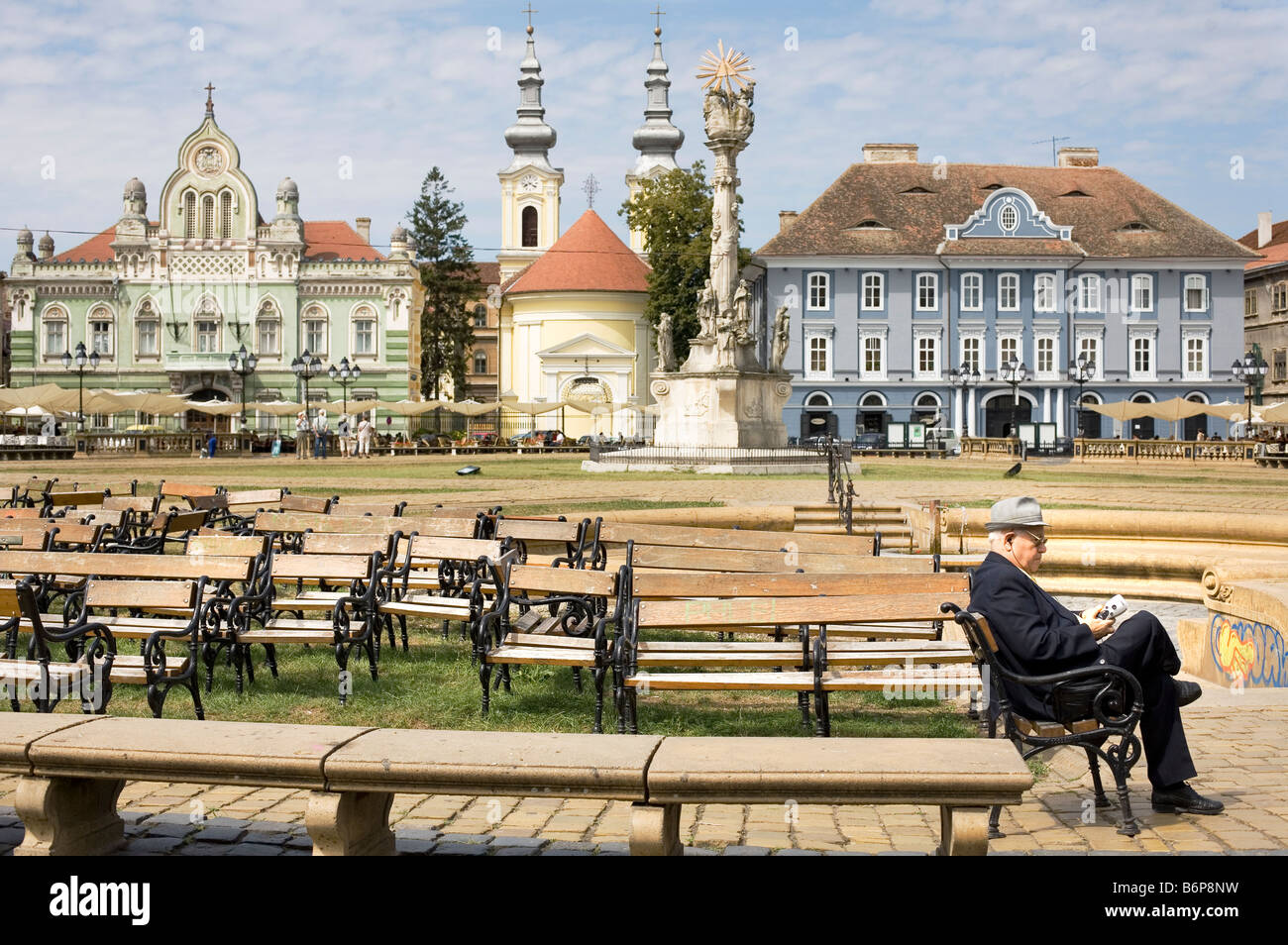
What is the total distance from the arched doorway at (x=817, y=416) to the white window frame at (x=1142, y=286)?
15322 mm

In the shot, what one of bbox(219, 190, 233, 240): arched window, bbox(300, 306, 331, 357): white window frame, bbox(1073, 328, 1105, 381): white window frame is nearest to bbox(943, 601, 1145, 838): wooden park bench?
bbox(1073, 328, 1105, 381): white window frame

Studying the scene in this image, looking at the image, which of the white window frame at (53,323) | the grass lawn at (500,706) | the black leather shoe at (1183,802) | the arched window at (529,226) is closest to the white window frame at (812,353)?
the arched window at (529,226)

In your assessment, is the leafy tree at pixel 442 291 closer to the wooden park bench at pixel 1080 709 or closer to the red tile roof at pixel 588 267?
the red tile roof at pixel 588 267

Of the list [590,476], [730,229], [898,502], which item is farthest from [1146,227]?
[898,502]

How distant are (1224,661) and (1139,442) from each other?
39.4 metres

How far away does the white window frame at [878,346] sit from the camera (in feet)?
212

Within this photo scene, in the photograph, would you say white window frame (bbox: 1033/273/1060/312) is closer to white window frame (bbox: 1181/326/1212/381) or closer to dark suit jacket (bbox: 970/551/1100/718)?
white window frame (bbox: 1181/326/1212/381)

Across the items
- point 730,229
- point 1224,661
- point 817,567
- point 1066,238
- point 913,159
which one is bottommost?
point 1224,661

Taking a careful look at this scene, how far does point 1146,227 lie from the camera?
65250 mm

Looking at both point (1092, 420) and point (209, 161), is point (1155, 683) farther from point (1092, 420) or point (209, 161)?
point (209, 161)

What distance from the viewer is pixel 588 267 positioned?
246 feet
